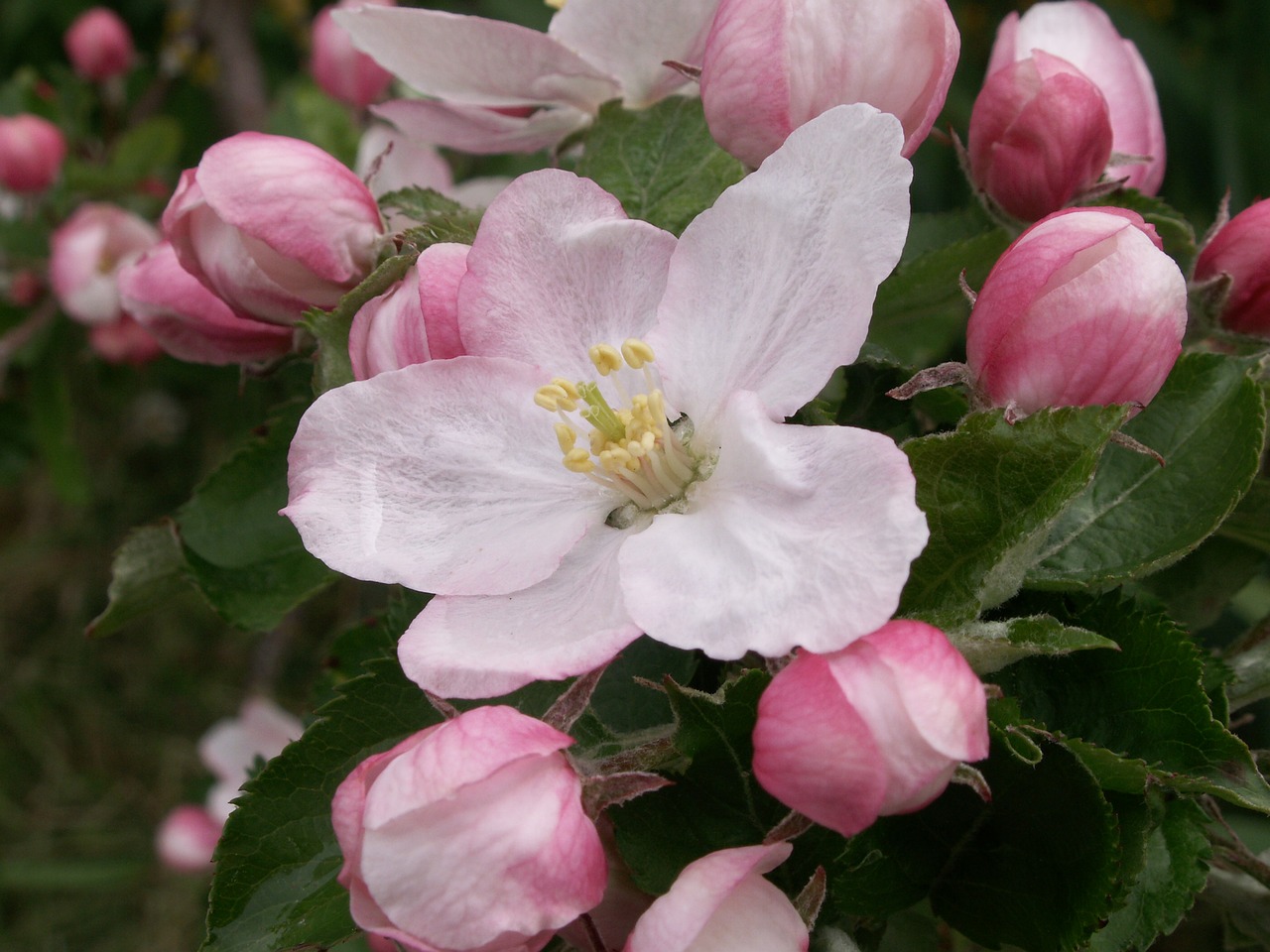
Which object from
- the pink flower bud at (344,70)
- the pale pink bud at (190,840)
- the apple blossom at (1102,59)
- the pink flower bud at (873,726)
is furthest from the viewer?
the pale pink bud at (190,840)

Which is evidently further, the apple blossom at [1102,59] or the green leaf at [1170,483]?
the apple blossom at [1102,59]

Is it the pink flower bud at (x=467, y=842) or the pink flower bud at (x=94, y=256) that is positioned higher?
the pink flower bud at (x=467, y=842)

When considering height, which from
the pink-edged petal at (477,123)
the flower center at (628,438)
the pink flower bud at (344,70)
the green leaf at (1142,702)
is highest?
the pink-edged petal at (477,123)

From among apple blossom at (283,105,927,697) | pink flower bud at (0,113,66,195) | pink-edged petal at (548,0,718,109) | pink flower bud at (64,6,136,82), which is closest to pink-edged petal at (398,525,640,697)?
apple blossom at (283,105,927,697)

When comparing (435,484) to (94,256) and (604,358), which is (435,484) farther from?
(94,256)

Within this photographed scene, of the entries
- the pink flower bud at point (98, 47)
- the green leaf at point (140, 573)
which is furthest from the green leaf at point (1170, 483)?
the pink flower bud at point (98, 47)

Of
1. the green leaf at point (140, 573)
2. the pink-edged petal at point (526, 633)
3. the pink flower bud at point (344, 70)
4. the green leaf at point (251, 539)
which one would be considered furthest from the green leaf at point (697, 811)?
the pink flower bud at point (344, 70)

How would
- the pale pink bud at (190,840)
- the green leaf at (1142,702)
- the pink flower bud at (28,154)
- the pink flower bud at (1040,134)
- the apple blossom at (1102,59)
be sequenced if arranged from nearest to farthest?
the green leaf at (1142,702) → the pink flower bud at (1040,134) → the apple blossom at (1102,59) → the pink flower bud at (28,154) → the pale pink bud at (190,840)

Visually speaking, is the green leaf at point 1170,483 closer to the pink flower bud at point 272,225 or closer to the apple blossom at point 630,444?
the apple blossom at point 630,444

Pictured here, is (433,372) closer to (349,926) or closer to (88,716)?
(349,926)
